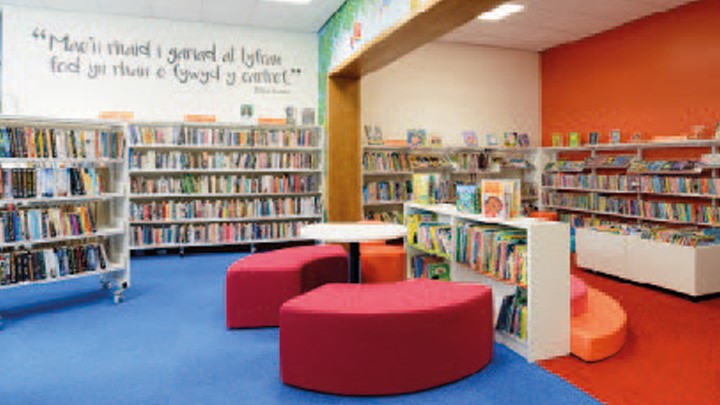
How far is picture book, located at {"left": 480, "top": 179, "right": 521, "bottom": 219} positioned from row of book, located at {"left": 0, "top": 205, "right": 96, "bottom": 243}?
12.4ft

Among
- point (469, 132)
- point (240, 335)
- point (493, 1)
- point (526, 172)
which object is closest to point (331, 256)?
point (240, 335)

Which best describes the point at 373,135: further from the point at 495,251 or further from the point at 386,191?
the point at 495,251

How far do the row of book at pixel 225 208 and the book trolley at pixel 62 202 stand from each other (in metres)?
1.97

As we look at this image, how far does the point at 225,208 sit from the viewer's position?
24.3 ft

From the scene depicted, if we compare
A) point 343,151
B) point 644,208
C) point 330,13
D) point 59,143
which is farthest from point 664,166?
point 59,143

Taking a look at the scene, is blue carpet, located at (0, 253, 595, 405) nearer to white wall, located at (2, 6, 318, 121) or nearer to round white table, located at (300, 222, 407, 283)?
round white table, located at (300, 222, 407, 283)

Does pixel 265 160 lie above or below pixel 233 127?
below

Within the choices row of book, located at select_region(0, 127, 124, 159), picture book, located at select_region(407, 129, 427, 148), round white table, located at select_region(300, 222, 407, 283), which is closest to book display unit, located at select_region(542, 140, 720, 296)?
picture book, located at select_region(407, 129, 427, 148)

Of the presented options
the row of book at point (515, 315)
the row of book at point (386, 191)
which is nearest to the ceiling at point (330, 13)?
the row of book at point (386, 191)

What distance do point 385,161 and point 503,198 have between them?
442 cm

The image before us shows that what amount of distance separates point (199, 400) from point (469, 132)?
23.1ft

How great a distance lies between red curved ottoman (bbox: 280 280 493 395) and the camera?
8.93 feet

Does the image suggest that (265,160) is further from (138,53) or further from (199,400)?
(199,400)

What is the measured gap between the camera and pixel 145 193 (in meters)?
7.05
